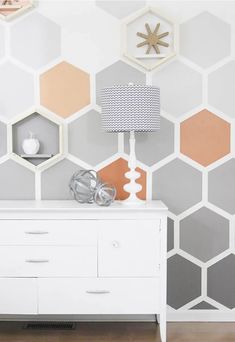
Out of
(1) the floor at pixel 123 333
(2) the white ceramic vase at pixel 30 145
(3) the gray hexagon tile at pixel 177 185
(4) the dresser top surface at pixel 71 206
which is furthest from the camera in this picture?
(3) the gray hexagon tile at pixel 177 185

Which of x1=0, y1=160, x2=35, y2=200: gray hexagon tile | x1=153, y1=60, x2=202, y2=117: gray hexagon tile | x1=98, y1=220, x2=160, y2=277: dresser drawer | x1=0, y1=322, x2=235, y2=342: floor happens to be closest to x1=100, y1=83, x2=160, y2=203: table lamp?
x1=153, y1=60, x2=202, y2=117: gray hexagon tile

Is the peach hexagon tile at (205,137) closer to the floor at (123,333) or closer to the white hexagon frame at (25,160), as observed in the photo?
the white hexagon frame at (25,160)

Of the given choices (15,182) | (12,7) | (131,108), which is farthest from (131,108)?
(12,7)

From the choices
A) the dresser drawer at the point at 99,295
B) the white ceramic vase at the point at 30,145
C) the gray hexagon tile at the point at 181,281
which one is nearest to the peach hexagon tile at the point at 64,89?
the white ceramic vase at the point at 30,145

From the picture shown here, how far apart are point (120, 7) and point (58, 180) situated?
1148 mm

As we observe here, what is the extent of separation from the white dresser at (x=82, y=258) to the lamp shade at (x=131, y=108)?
0.46 meters

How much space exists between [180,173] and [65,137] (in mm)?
761

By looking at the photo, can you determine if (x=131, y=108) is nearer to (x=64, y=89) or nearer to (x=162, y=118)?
(x=162, y=118)

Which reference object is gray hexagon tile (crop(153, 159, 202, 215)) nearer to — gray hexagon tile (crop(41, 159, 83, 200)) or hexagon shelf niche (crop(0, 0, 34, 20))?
gray hexagon tile (crop(41, 159, 83, 200))

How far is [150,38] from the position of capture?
310 centimetres

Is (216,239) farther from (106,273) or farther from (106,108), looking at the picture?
(106,108)

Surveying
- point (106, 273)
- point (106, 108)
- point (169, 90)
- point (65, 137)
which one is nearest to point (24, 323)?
point (106, 273)

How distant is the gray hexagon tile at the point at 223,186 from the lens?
3156 millimetres

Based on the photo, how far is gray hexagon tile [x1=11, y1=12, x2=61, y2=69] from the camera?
122 inches
